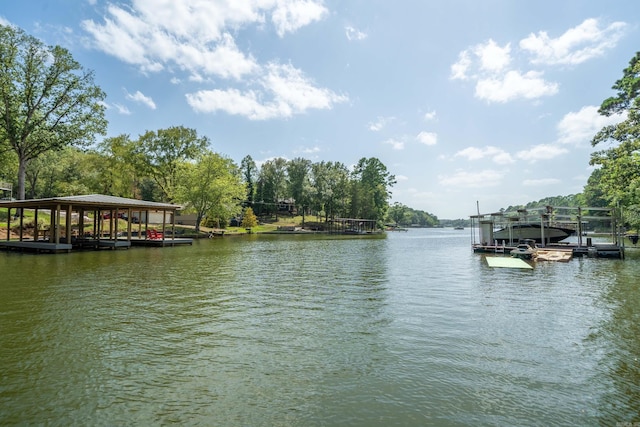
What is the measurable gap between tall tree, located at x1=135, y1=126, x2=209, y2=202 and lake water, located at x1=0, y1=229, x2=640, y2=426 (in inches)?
1870

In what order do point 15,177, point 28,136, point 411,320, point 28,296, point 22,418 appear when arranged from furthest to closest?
point 15,177, point 28,136, point 28,296, point 411,320, point 22,418

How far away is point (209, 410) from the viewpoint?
466 cm

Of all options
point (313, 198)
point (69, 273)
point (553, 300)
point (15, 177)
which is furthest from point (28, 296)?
point (313, 198)

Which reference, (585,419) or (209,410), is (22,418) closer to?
(209,410)

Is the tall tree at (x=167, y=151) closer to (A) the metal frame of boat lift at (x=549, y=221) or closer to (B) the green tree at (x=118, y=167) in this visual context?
(B) the green tree at (x=118, y=167)

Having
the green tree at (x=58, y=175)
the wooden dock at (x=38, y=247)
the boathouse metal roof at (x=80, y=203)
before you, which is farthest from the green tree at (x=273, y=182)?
the wooden dock at (x=38, y=247)

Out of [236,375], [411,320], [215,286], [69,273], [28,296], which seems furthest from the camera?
[69,273]

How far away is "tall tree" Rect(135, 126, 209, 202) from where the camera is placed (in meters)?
57.1

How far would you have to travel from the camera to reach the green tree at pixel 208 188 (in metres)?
52.0

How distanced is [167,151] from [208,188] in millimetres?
12409

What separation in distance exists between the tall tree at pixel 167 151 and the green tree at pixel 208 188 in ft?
10.3

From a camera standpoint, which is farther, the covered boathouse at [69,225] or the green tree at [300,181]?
the green tree at [300,181]

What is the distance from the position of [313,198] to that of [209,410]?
3244 inches

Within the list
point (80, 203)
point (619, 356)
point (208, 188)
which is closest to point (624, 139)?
point (619, 356)
